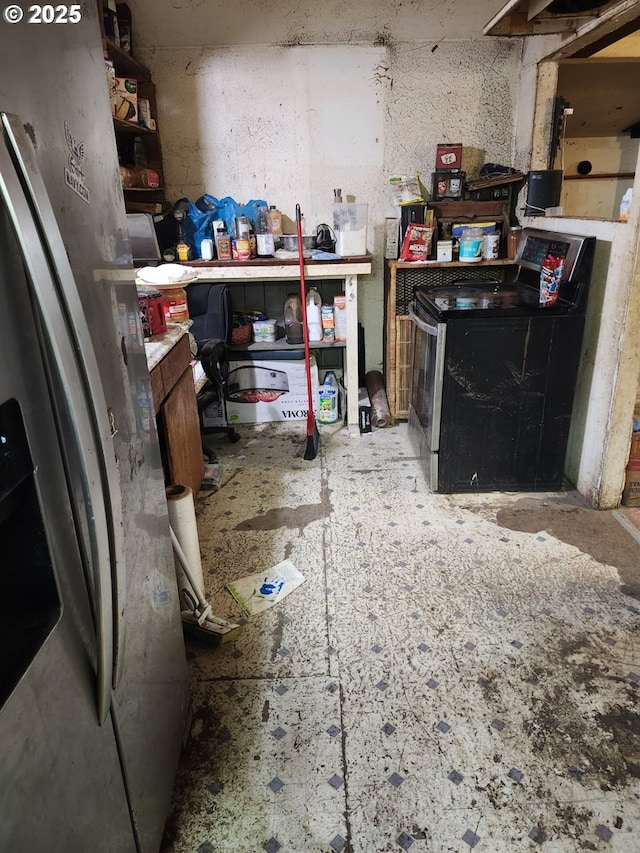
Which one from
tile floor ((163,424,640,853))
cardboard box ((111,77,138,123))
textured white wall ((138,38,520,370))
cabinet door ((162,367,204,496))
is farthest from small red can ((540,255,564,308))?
cardboard box ((111,77,138,123))

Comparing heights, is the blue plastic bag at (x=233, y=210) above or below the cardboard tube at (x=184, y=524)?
above

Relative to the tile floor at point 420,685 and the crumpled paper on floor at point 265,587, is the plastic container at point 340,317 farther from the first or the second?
the crumpled paper on floor at point 265,587

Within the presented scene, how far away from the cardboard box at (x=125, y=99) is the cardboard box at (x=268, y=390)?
1497 mm

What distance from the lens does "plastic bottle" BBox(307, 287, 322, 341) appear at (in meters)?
3.58

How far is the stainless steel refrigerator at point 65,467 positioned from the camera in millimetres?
724

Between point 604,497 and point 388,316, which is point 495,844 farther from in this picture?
point 388,316

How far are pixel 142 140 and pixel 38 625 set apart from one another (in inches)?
136

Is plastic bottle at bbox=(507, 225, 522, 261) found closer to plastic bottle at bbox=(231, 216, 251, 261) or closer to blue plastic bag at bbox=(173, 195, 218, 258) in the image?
plastic bottle at bbox=(231, 216, 251, 261)

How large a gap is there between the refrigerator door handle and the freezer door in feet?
0.07

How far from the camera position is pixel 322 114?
3518 mm

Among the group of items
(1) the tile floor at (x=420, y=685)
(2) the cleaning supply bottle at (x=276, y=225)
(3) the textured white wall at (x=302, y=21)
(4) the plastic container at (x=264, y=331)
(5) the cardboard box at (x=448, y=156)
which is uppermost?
(3) the textured white wall at (x=302, y=21)

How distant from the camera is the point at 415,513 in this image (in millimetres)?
2641

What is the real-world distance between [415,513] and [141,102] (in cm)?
285

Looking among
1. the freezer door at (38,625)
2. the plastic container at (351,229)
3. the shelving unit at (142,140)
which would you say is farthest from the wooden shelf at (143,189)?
the freezer door at (38,625)
